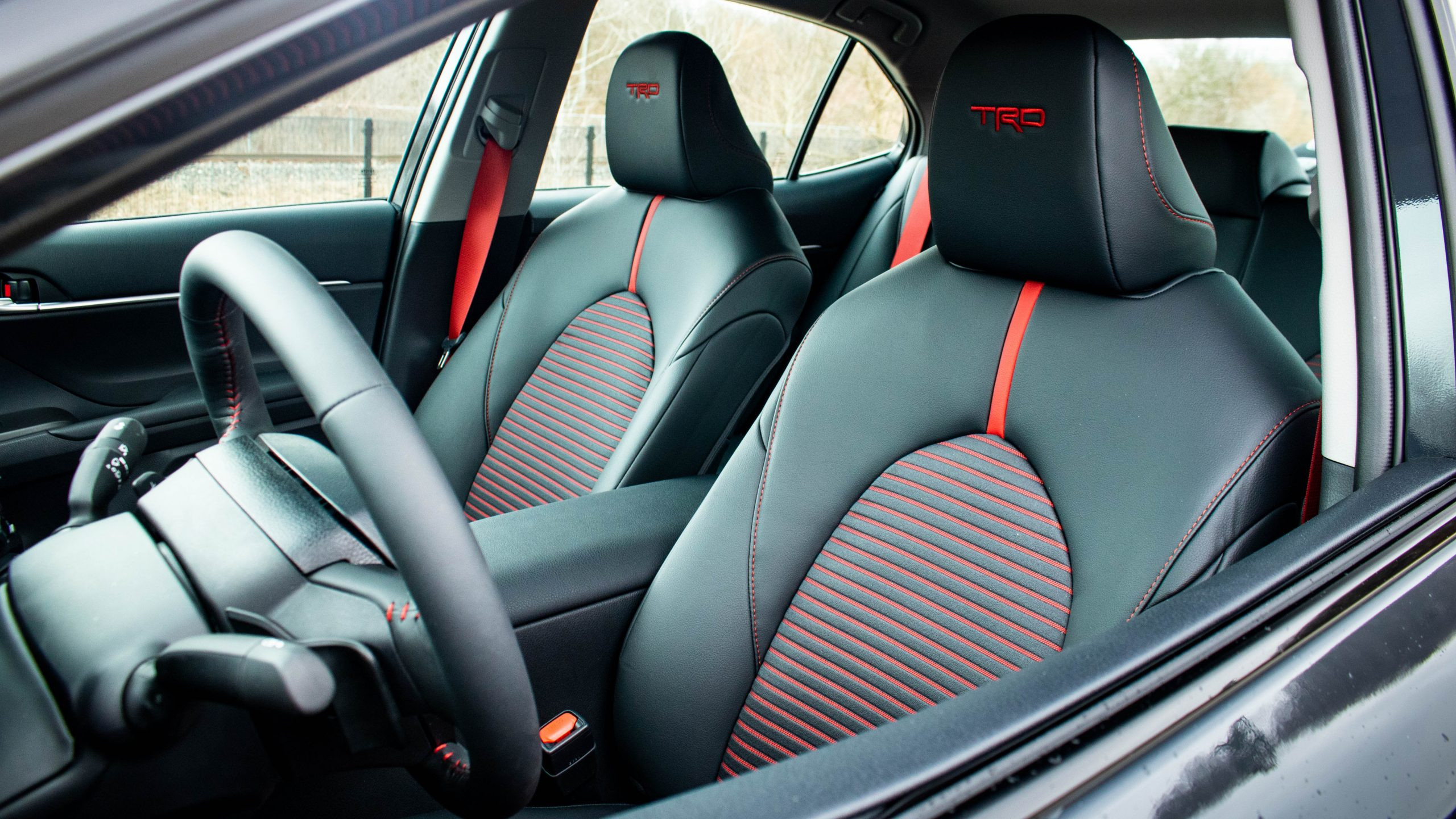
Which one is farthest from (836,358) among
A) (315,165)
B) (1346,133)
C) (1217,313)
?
(315,165)

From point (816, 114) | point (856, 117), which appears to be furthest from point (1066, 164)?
point (856, 117)

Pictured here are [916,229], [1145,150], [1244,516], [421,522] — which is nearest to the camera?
[421,522]

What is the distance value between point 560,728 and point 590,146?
181 cm

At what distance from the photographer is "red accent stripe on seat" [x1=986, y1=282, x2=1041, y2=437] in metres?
1.14

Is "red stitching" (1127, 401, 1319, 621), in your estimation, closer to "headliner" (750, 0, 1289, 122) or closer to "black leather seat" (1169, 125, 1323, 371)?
"headliner" (750, 0, 1289, 122)

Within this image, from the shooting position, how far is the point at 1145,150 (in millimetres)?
1064

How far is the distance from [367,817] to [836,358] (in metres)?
0.78

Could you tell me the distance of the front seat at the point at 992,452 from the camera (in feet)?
3.23

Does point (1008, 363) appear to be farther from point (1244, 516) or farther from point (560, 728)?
point (560, 728)

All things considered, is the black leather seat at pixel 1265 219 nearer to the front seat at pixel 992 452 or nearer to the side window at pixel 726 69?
the side window at pixel 726 69

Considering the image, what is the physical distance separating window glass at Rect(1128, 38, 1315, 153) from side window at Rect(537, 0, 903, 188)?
861 millimetres

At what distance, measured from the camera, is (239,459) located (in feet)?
2.90

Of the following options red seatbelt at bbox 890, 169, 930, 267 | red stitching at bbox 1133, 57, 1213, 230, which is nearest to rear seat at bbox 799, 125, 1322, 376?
red seatbelt at bbox 890, 169, 930, 267

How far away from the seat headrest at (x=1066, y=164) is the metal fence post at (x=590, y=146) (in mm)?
1487
